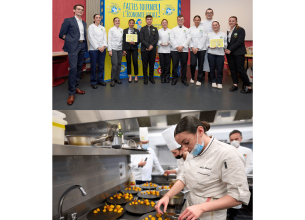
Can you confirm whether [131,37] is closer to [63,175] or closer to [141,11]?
[141,11]

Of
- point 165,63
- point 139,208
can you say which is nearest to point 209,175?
point 139,208

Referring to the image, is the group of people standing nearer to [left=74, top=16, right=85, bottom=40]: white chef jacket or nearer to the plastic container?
[left=74, top=16, right=85, bottom=40]: white chef jacket

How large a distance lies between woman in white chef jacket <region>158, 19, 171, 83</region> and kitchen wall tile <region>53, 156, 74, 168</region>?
3605 millimetres

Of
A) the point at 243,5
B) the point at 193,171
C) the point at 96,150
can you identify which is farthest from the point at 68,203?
the point at 243,5

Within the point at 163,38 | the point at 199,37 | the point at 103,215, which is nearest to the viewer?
the point at 103,215

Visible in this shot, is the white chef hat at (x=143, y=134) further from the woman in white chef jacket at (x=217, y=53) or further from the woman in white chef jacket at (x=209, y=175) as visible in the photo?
the woman in white chef jacket at (x=209, y=175)

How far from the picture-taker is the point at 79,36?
11.5 feet

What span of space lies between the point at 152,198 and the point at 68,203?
88 cm

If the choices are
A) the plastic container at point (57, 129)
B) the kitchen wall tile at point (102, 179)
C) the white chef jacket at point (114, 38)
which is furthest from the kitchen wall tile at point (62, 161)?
the white chef jacket at point (114, 38)

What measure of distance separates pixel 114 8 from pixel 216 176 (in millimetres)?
4884

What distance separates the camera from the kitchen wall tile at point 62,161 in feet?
4.86

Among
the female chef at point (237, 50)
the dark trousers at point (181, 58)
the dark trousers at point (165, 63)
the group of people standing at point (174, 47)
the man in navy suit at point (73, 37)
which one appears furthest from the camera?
the dark trousers at point (165, 63)

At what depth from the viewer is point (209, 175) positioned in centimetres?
136

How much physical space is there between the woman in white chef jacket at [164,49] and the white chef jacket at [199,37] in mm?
573
